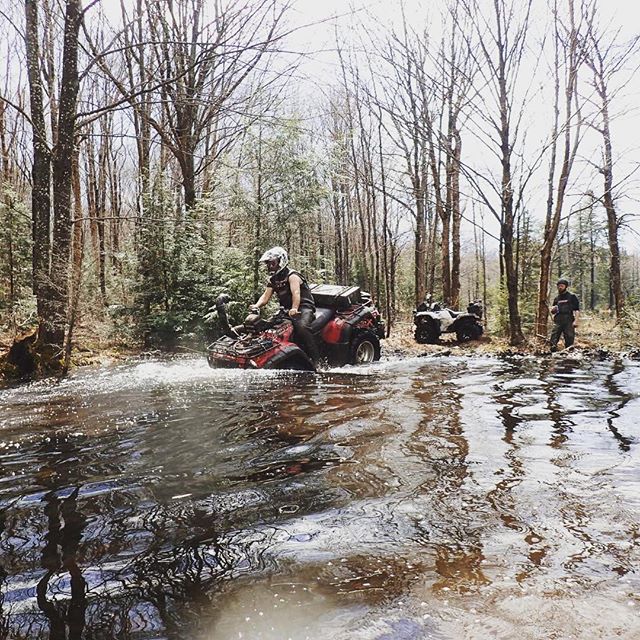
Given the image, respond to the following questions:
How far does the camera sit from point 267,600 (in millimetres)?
1619

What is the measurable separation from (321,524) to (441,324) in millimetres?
12140

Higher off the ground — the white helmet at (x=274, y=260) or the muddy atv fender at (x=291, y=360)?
the white helmet at (x=274, y=260)

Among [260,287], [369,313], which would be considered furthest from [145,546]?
[260,287]

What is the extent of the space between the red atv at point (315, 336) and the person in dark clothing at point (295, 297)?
0.20 metres

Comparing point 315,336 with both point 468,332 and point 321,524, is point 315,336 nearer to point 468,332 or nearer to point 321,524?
point 321,524

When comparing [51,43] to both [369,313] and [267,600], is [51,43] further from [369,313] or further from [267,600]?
[267,600]

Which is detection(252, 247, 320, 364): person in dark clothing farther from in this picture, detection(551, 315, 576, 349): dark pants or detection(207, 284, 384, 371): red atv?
detection(551, 315, 576, 349): dark pants

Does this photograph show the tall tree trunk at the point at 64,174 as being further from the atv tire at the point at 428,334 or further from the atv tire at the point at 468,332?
the atv tire at the point at 468,332

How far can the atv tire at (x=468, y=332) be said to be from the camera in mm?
14312

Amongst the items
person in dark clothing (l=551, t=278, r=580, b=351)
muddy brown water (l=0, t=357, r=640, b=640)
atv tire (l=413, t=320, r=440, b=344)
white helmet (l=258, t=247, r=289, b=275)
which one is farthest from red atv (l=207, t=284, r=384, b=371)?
atv tire (l=413, t=320, r=440, b=344)

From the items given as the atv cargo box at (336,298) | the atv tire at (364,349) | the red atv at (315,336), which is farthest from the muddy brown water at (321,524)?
the atv cargo box at (336,298)

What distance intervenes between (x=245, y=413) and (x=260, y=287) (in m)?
8.36

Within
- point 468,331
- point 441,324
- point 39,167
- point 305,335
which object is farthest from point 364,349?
point 39,167

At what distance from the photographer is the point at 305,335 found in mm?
7816
